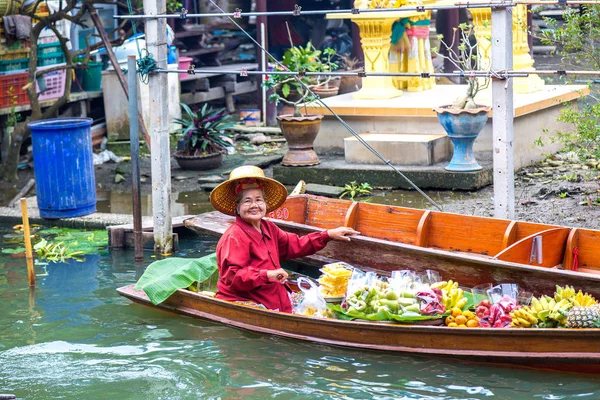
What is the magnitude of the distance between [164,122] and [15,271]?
2.11 meters

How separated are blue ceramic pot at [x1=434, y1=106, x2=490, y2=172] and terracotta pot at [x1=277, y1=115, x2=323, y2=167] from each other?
173 centimetres

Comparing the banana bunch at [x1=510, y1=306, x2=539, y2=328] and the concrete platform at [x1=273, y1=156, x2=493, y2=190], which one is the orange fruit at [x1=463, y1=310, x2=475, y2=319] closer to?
the banana bunch at [x1=510, y1=306, x2=539, y2=328]

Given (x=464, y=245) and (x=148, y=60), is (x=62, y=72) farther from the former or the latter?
(x=464, y=245)

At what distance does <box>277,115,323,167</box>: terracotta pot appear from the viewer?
12.3 meters

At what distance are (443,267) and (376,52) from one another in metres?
6.29

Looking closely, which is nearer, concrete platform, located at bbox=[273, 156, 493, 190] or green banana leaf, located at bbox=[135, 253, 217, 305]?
green banana leaf, located at bbox=[135, 253, 217, 305]

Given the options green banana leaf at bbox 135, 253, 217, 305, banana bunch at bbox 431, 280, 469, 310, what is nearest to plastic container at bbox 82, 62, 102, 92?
green banana leaf at bbox 135, 253, 217, 305

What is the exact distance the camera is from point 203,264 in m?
7.97

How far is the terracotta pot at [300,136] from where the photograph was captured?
12.3 metres

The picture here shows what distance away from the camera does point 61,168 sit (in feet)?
35.6

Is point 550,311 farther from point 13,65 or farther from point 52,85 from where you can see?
point 52,85

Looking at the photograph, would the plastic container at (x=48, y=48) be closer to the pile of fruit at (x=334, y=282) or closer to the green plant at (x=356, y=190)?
the green plant at (x=356, y=190)

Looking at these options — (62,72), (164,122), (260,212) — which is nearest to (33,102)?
(62,72)

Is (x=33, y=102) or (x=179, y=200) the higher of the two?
(x=33, y=102)
